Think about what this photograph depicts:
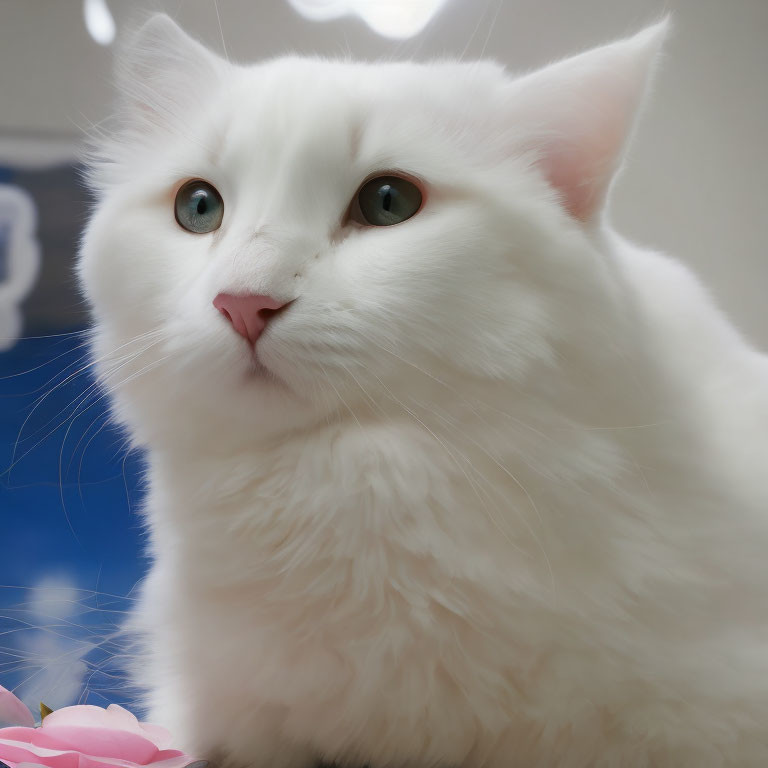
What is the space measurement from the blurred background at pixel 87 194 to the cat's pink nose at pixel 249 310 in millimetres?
724

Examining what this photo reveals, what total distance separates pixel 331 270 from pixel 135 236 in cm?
29

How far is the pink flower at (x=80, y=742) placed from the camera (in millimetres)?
822

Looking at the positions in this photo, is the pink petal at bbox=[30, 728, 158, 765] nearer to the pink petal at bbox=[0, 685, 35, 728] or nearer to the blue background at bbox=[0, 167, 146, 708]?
the pink petal at bbox=[0, 685, 35, 728]

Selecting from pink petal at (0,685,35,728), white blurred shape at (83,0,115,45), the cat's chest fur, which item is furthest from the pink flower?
white blurred shape at (83,0,115,45)

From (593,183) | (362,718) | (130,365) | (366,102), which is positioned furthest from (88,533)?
(593,183)

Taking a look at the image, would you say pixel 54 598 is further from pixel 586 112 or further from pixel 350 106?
pixel 586 112

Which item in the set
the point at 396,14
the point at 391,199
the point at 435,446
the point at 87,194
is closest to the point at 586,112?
the point at 391,199

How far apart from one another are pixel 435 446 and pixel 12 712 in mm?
612

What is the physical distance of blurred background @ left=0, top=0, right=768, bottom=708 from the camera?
1.43m

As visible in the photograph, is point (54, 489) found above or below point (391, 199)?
above

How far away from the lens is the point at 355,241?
0.80 metres

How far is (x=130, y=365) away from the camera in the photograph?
0.91 metres

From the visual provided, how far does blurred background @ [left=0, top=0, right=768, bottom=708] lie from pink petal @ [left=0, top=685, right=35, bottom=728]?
352 millimetres

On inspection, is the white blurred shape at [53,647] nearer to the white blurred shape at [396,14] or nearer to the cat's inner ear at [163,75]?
the cat's inner ear at [163,75]
